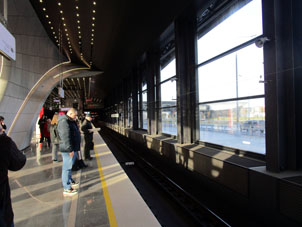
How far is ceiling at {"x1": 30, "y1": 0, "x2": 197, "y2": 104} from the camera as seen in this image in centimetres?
768

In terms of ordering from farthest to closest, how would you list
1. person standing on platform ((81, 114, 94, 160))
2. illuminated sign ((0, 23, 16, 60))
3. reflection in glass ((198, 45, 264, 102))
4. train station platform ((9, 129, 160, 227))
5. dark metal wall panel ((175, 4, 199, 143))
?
dark metal wall panel ((175, 4, 199, 143)), person standing on platform ((81, 114, 94, 160)), reflection in glass ((198, 45, 264, 102)), illuminated sign ((0, 23, 16, 60)), train station platform ((9, 129, 160, 227))

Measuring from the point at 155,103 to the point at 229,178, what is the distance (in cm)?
752

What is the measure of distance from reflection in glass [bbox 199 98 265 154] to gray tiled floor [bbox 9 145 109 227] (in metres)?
3.71

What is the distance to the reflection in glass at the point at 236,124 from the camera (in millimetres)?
4914

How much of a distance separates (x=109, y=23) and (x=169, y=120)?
18.1 ft

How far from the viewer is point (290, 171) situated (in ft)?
12.5

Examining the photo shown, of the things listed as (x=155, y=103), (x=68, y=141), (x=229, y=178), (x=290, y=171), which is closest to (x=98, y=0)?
(x=155, y=103)

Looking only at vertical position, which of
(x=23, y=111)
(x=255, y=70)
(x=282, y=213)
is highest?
(x=255, y=70)

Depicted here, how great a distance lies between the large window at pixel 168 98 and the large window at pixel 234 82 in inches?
88.1

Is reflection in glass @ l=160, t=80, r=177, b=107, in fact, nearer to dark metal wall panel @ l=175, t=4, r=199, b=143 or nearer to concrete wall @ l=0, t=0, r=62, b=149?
dark metal wall panel @ l=175, t=4, r=199, b=143

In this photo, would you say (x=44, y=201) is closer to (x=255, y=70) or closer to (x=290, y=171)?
(x=290, y=171)

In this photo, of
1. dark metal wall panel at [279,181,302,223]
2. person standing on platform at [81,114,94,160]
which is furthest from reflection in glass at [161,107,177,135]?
dark metal wall panel at [279,181,302,223]

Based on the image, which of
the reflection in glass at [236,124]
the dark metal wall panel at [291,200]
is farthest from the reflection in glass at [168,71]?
the dark metal wall panel at [291,200]

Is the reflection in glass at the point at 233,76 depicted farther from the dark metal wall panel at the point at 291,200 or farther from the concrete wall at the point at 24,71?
the concrete wall at the point at 24,71
